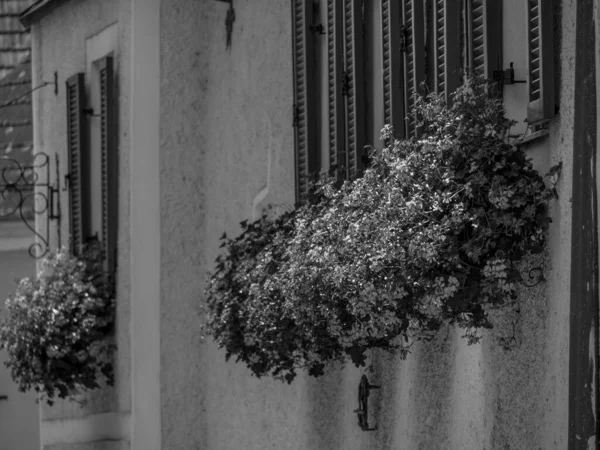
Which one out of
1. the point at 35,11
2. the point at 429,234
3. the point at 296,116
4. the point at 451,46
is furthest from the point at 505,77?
the point at 35,11

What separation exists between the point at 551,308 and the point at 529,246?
27 centimetres

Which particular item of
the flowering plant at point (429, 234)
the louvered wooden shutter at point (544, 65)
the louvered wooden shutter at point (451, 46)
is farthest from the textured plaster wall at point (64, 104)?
the louvered wooden shutter at point (544, 65)

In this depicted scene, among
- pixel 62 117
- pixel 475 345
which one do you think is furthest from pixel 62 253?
pixel 475 345

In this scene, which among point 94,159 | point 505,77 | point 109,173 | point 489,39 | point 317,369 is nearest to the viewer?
point 505,77

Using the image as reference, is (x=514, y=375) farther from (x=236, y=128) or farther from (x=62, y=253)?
(x=62, y=253)

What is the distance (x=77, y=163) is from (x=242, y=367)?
8.85ft

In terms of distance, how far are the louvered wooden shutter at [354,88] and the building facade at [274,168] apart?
0.01 metres

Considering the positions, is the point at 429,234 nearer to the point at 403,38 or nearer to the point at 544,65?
the point at 544,65

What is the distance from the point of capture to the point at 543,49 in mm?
5570

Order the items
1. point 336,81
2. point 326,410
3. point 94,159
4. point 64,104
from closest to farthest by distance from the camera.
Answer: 1. point 336,81
2. point 326,410
3. point 94,159
4. point 64,104

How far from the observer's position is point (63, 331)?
10109mm

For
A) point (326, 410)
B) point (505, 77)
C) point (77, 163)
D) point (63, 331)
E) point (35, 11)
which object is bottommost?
point (326, 410)

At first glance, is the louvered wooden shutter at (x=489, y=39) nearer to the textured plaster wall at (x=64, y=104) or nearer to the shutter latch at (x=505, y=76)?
the shutter latch at (x=505, y=76)

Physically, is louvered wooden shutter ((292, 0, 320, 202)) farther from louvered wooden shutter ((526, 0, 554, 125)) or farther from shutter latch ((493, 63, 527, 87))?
louvered wooden shutter ((526, 0, 554, 125))
